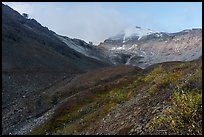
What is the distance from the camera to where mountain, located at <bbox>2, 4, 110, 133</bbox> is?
4544cm

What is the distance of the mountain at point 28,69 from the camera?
4544cm

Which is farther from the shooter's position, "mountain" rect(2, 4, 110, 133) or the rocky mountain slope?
"mountain" rect(2, 4, 110, 133)

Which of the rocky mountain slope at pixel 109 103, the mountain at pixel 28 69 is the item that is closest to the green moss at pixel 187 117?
the rocky mountain slope at pixel 109 103

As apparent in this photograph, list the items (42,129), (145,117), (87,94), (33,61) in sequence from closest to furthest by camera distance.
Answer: (145,117), (42,129), (87,94), (33,61)

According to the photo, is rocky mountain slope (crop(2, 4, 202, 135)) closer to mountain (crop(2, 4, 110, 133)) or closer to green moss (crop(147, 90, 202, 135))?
green moss (crop(147, 90, 202, 135))

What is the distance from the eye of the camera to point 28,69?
354ft

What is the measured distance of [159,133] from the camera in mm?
10922

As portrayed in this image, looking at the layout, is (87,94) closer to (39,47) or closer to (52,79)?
(52,79)

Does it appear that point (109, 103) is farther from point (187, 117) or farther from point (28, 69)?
point (28, 69)

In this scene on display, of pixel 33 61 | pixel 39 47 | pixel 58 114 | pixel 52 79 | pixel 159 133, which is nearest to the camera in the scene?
pixel 159 133

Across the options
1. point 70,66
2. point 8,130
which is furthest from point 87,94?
point 70,66

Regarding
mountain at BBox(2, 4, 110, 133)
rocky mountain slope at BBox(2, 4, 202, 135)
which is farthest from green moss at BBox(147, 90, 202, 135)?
mountain at BBox(2, 4, 110, 133)

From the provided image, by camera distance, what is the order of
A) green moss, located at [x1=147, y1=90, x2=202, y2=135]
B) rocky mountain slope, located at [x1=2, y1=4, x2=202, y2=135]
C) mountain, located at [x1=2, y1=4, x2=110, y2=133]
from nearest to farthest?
green moss, located at [x1=147, y1=90, x2=202, y2=135]
rocky mountain slope, located at [x1=2, y1=4, x2=202, y2=135]
mountain, located at [x1=2, y1=4, x2=110, y2=133]

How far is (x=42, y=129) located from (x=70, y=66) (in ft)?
351
